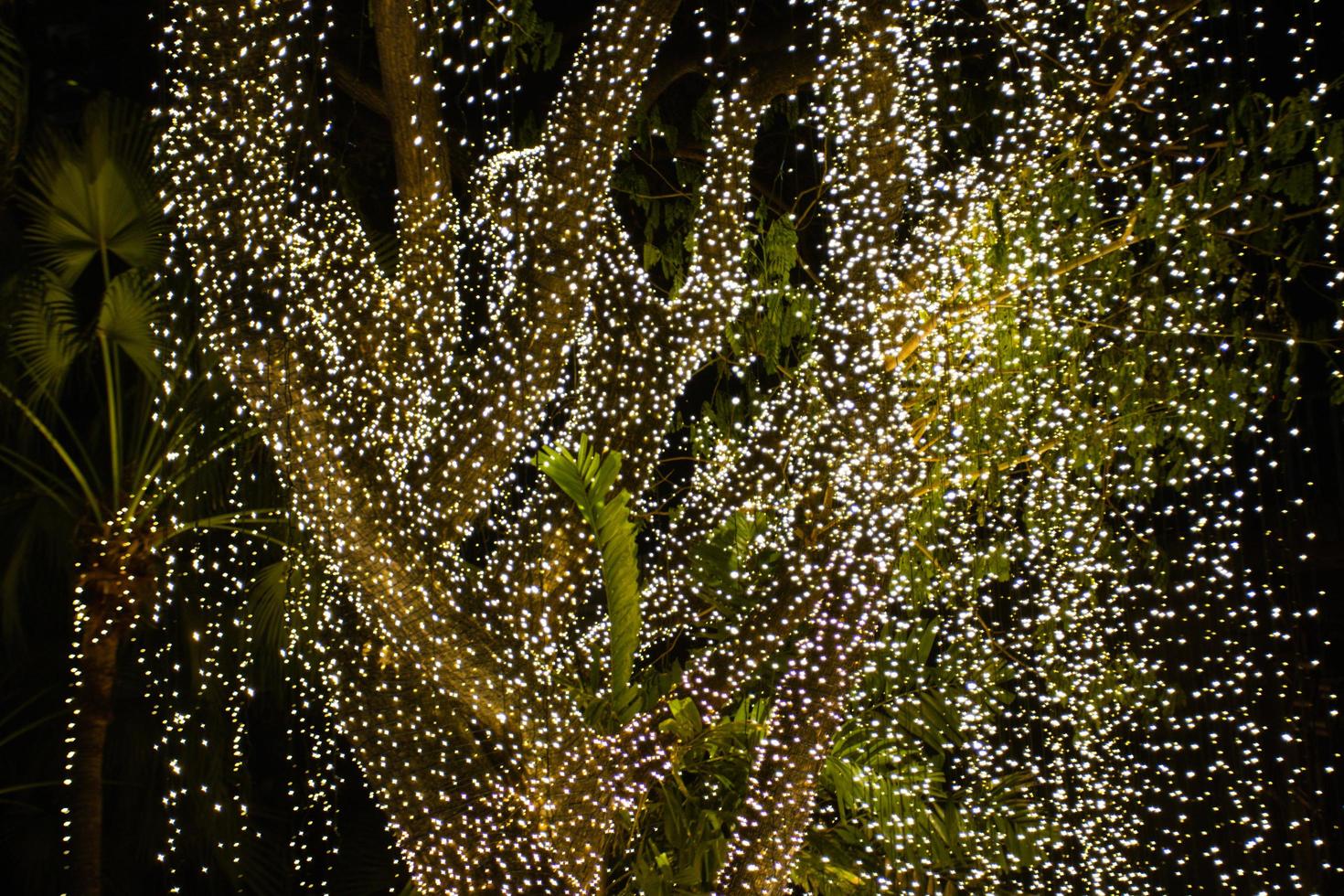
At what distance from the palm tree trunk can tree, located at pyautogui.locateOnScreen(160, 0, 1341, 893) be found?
5.68ft

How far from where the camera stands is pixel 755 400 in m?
4.11

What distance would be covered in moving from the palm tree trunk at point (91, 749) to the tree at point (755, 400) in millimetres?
1733

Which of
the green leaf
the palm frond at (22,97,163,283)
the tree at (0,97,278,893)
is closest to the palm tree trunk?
the tree at (0,97,278,893)

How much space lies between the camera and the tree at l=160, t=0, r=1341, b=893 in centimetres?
296

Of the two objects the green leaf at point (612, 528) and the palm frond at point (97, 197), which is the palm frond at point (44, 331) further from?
the green leaf at point (612, 528)

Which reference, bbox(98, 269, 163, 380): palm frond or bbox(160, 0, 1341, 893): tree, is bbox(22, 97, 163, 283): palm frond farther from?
bbox(160, 0, 1341, 893): tree

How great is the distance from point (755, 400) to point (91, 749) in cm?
311

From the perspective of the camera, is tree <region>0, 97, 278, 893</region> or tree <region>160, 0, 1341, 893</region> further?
tree <region>0, 97, 278, 893</region>

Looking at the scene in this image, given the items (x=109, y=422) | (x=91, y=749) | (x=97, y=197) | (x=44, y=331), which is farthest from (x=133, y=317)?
(x=91, y=749)

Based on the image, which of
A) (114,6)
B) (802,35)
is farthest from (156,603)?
(802,35)

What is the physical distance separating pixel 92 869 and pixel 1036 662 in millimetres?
3900

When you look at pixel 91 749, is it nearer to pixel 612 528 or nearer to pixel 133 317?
pixel 133 317

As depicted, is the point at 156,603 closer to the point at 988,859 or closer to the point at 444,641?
the point at 444,641

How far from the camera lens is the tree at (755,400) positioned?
116 inches
